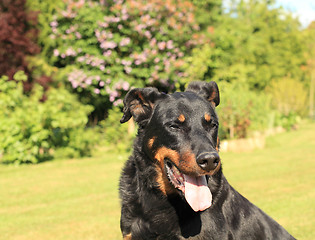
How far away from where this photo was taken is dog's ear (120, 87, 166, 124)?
4.02 meters

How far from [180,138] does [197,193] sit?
0.50m

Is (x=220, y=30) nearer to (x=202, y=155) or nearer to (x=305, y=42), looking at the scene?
(x=202, y=155)

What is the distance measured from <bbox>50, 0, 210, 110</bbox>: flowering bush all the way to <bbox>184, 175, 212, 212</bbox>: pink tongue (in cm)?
1411

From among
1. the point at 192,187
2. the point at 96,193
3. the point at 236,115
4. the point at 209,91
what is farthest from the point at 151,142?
the point at 236,115

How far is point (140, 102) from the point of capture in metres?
4.12

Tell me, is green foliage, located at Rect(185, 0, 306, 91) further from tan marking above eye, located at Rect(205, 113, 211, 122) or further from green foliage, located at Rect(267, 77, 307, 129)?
tan marking above eye, located at Rect(205, 113, 211, 122)

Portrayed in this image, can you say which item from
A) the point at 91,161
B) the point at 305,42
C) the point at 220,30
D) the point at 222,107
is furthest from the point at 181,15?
the point at 305,42

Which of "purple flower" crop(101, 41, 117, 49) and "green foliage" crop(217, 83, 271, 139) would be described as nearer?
"green foliage" crop(217, 83, 271, 139)

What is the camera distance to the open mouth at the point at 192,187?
3.51m

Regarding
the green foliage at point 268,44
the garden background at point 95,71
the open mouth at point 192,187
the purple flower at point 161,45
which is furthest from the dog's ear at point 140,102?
the green foliage at point 268,44

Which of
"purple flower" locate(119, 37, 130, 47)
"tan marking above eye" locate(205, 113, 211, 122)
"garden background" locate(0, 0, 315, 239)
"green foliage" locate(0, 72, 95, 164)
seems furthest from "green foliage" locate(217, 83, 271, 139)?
"tan marking above eye" locate(205, 113, 211, 122)

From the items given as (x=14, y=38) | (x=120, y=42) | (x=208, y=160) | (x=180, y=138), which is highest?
(x=14, y=38)

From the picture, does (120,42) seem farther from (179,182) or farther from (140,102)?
(179,182)

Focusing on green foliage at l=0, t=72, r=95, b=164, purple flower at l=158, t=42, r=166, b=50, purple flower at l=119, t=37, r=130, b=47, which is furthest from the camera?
purple flower at l=158, t=42, r=166, b=50
